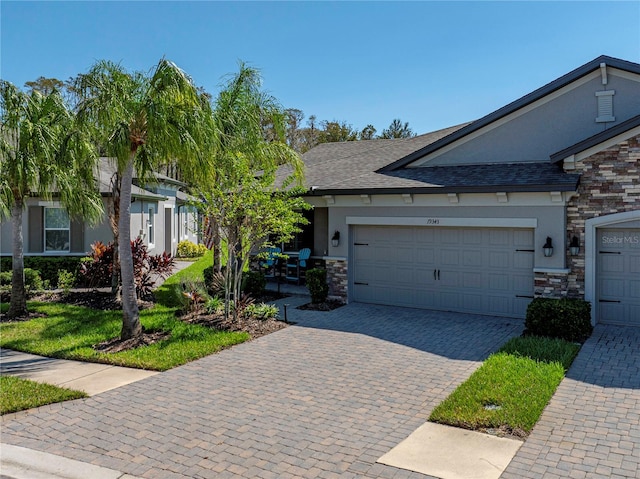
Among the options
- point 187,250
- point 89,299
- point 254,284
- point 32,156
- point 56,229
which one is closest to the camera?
point 32,156

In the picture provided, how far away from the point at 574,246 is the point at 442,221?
2.89 m

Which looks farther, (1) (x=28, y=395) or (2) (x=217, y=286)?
(2) (x=217, y=286)

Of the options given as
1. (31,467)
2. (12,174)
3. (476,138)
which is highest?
(476,138)

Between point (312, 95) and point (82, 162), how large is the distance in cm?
1429

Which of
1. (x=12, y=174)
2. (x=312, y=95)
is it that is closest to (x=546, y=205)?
(x=12, y=174)

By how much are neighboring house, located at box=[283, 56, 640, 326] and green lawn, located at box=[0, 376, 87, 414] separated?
25.7 feet

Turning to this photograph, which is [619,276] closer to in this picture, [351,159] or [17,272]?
[351,159]

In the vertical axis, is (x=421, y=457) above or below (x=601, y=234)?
below

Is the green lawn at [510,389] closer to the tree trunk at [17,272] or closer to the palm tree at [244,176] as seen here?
the palm tree at [244,176]

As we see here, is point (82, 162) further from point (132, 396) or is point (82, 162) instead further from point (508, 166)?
point (508, 166)

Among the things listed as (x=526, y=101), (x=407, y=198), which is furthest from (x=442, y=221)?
(x=526, y=101)

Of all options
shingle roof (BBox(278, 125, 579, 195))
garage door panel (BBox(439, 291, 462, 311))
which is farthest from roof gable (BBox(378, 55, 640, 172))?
garage door panel (BBox(439, 291, 462, 311))

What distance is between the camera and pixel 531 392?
695 centimetres

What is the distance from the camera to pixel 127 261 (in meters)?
10.2
